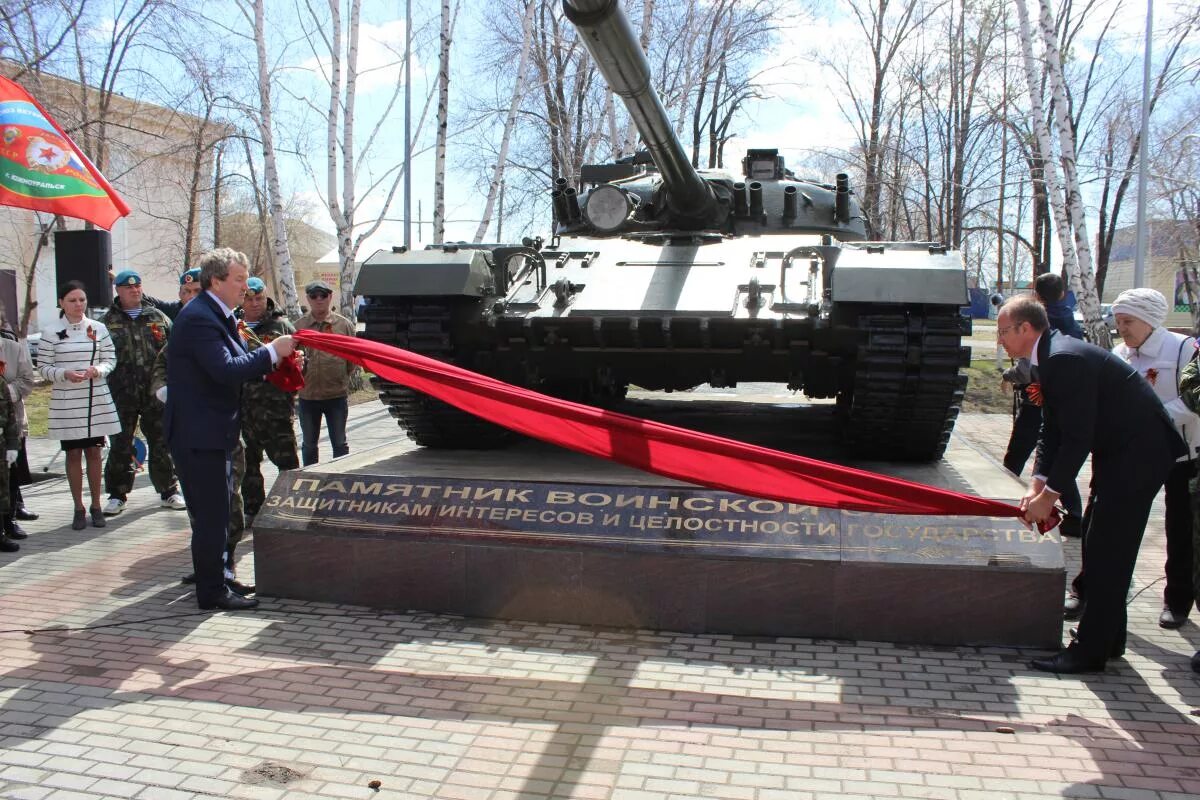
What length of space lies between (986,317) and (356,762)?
4716cm

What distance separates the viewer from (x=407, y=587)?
5.53 meters

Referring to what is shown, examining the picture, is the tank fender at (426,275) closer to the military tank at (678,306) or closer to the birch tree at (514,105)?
the military tank at (678,306)

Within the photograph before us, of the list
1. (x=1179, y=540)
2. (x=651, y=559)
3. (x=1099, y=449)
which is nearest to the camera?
(x=1099, y=449)

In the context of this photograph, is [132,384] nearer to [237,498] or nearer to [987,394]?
[237,498]

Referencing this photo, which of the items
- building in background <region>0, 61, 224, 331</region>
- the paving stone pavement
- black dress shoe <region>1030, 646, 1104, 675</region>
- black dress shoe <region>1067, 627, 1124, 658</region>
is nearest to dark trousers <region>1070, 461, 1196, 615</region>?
the paving stone pavement

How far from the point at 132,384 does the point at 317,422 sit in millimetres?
1409

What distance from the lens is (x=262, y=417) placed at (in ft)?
23.5

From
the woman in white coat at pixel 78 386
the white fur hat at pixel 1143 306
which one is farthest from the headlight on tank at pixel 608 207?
the white fur hat at pixel 1143 306

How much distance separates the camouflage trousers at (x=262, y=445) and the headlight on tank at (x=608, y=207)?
278 cm

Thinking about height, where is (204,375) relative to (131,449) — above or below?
above

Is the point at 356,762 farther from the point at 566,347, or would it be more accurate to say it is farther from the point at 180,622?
the point at 566,347

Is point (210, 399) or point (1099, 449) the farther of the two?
point (210, 399)

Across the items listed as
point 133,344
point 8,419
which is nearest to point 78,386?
point 8,419

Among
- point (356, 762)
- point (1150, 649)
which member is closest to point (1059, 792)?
point (1150, 649)
